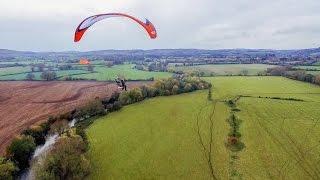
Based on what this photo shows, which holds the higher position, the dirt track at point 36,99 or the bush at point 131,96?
the bush at point 131,96

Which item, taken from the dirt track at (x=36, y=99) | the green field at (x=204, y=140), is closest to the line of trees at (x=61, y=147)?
the green field at (x=204, y=140)

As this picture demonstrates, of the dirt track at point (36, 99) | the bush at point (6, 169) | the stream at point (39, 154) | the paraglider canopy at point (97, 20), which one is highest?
the paraglider canopy at point (97, 20)

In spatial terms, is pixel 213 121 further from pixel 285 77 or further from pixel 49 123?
pixel 285 77

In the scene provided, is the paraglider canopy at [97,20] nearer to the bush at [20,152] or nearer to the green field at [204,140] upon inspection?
the green field at [204,140]

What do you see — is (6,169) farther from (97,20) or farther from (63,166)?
(97,20)

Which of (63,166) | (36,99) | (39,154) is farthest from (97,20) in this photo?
(36,99)

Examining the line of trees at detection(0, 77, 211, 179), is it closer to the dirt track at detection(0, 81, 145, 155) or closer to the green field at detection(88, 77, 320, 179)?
the green field at detection(88, 77, 320, 179)
